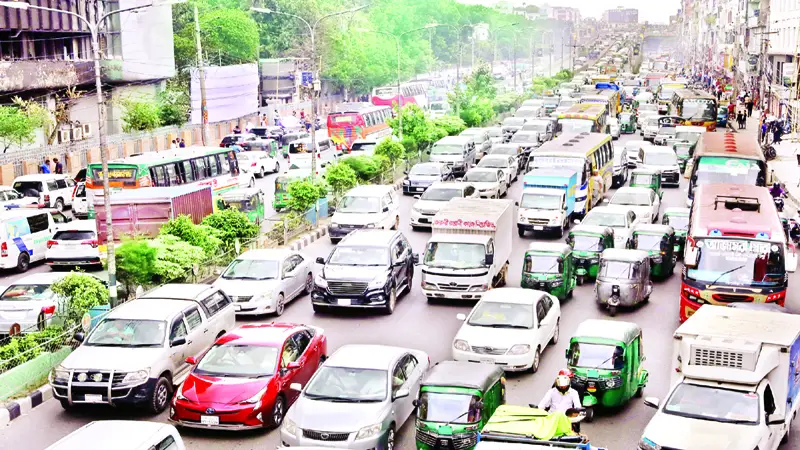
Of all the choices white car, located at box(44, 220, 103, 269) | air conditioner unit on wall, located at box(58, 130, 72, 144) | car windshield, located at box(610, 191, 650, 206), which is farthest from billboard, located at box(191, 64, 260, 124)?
car windshield, located at box(610, 191, 650, 206)

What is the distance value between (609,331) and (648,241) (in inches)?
413

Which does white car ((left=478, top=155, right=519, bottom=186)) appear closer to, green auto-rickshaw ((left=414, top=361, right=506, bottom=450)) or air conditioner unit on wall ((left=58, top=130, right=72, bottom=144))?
air conditioner unit on wall ((left=58, top=130, right=72, bottom=144))

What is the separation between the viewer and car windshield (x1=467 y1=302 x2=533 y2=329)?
2033cm

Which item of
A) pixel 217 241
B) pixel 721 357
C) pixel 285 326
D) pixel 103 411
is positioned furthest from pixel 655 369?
pixel 217 241

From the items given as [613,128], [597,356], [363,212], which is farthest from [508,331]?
[613,128]

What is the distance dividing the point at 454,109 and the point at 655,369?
160 feet

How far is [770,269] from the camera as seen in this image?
21531mm

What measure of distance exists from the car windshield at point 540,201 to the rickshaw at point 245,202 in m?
8.64

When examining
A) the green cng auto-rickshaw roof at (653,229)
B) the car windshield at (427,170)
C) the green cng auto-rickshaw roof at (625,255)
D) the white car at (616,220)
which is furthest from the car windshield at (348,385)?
the car windshield at (427,170)

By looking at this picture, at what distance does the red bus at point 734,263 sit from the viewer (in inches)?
846

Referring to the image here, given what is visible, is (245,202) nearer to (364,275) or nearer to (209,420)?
(364,275)

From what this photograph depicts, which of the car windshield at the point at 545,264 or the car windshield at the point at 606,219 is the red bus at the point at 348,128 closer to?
the car windshield at the point at 606,219

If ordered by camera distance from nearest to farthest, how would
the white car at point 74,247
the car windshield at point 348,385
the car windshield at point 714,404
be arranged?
1. the car windshield at point 714,404
2. the car windshield at point 348,385
3. the white car at point 74,247

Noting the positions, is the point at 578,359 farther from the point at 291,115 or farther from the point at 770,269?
the point at 291,115
